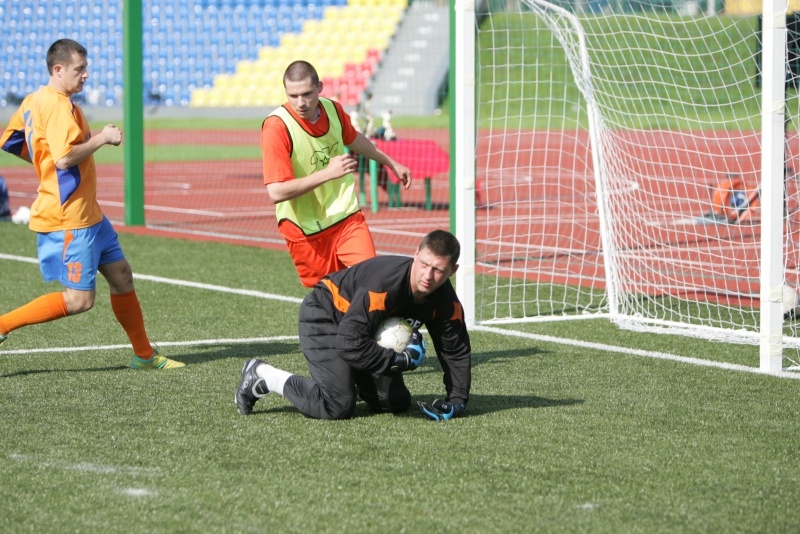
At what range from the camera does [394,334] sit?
540cm

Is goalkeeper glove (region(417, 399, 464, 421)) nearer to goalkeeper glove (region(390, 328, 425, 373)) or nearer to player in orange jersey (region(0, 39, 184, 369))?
goalkeeper glove (region(390, 328, 425, 373))

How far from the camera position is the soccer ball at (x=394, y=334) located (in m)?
5.39

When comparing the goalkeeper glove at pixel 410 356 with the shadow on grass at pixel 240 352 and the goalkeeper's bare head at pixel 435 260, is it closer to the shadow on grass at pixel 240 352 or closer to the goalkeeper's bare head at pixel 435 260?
the goalkeeper's bare head at pixel 435 260

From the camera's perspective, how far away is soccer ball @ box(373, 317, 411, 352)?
17.7 feet

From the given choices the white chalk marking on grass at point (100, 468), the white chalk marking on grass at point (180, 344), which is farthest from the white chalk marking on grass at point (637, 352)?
the white chalk marking on grass at point (100, 468)

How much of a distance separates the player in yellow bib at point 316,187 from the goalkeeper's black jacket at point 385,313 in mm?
803

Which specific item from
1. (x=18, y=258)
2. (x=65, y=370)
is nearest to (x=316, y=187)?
(x=65, y=370)

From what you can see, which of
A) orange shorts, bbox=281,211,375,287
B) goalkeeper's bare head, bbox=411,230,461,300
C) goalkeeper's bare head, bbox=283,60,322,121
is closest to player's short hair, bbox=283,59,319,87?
goalkeeper's bare head, bbox=283,60,322,121

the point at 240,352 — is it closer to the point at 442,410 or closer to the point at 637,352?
the point at 442,410

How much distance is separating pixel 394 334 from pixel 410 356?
14 centimetres

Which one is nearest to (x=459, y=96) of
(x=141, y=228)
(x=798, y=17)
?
(x=798, y=17)

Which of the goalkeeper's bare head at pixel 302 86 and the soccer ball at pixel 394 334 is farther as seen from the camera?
the goalkeeper's bare head at pixel 302 86

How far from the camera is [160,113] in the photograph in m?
31.2

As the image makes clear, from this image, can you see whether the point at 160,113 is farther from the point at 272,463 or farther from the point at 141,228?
the point at 272,463
